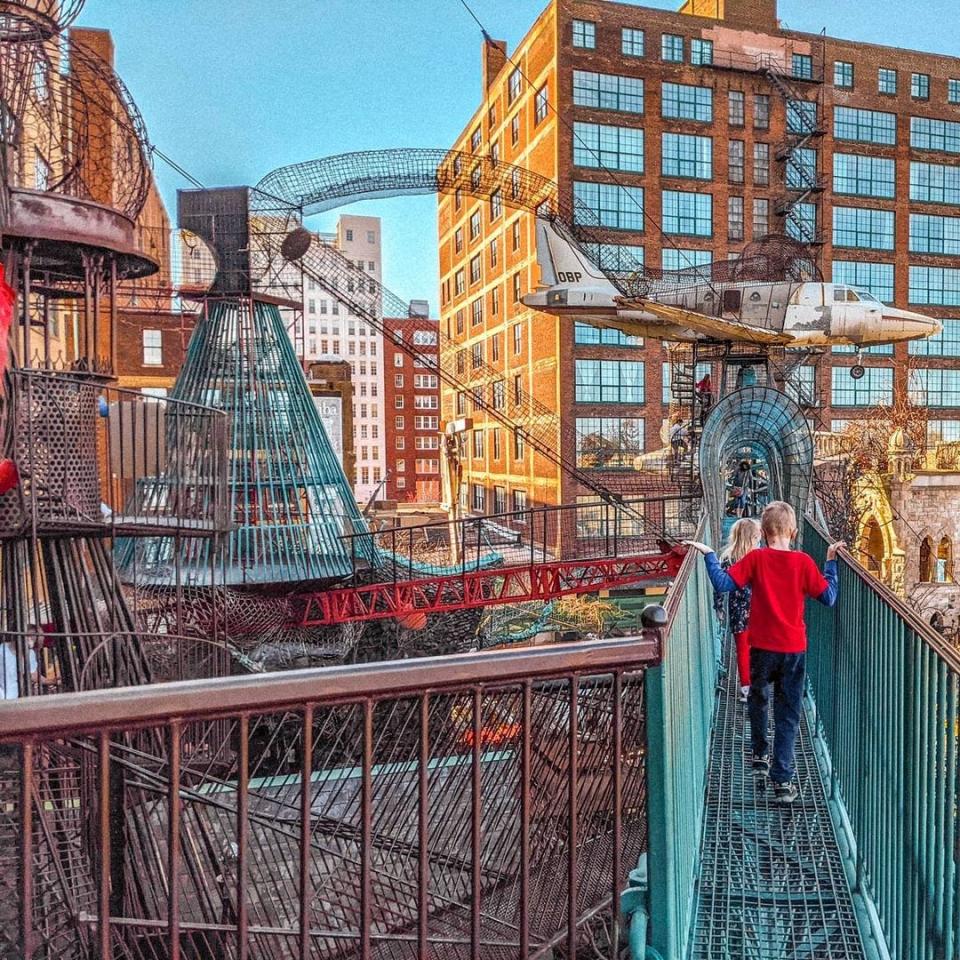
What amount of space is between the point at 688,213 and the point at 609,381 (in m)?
9.25

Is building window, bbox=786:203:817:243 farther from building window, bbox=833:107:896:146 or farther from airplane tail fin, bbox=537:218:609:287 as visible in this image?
airplane tail fin, bbox=537:218:609:287

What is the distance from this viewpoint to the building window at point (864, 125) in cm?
4409

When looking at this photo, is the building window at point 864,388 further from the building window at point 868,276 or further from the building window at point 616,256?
the building window at point 616,256

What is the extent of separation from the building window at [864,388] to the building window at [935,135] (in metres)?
12.7

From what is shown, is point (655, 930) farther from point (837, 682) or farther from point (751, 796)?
point (837, 682)

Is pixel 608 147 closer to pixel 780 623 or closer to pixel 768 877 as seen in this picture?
pixel 780 623

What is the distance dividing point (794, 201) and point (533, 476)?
1921 cm

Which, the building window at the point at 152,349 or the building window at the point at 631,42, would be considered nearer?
the building window at the point at 631,42

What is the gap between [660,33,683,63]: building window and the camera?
131 ft

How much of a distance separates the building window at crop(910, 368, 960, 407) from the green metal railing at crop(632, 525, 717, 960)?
47038mm

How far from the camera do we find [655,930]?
3.12 metres

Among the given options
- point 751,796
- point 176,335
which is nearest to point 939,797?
point 751,796

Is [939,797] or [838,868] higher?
[939,797]

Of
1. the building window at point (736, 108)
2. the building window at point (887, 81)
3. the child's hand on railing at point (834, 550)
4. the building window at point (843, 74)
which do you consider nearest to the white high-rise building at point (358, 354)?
the building window at point (736, 108)
